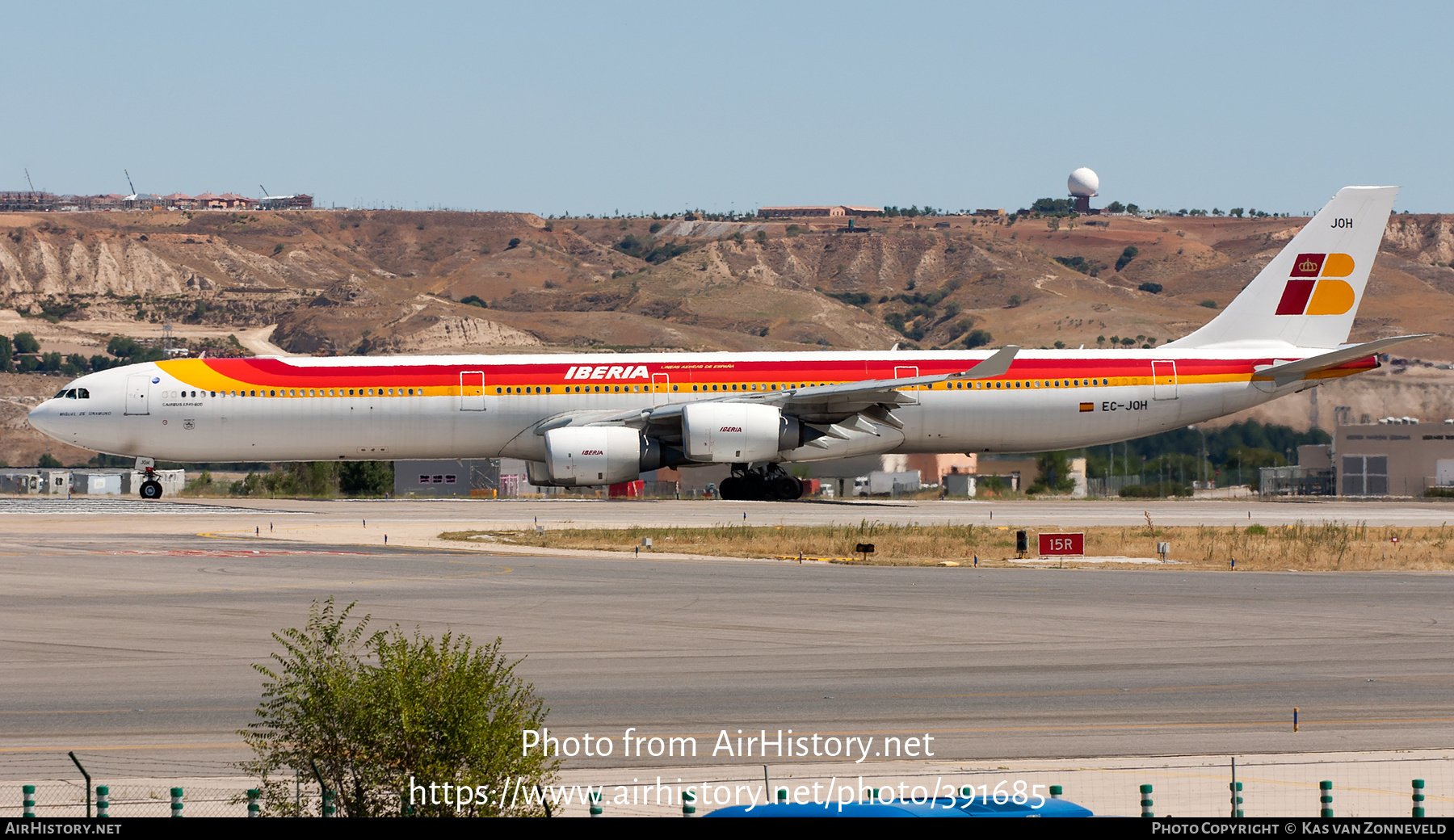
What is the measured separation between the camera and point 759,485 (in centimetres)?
4756

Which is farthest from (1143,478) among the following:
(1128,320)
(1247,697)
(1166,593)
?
(1128,320)

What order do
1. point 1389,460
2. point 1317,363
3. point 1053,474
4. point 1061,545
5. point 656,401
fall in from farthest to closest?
point 1389,460 < point 1053,474 < point 656,401 < point 1317,363 < point 1061,545

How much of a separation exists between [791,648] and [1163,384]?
3103 cm

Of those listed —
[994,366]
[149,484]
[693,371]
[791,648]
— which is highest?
[693,371]

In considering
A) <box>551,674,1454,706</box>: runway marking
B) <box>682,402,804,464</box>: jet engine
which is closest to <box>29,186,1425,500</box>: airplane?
<box>682,402,804,464</box>: jet engine

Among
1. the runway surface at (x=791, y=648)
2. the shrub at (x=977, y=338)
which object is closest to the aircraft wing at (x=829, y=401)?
the runway surface at (x=791, y=648)

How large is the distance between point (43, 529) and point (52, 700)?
2590cm

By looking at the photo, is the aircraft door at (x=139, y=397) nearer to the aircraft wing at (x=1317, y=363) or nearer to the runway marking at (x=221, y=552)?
the runway marking at (x=221, y=552)

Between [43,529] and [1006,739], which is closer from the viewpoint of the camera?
[1006,739]

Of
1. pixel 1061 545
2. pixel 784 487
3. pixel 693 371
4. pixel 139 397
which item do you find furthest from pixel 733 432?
pixel 139 397

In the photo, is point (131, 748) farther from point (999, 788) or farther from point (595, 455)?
point (595, 455)

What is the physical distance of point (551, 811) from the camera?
1052 cm

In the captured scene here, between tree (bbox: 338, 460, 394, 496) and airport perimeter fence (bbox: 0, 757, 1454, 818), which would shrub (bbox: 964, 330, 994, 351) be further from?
airport perimeter fence (bbox: 0, 757, 1454, 818)

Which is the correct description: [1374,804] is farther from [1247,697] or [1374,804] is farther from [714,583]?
[714,583]
